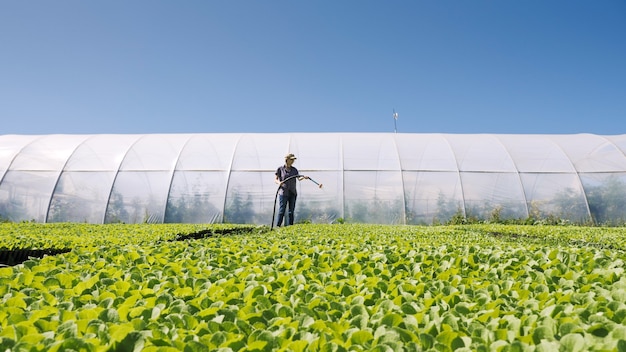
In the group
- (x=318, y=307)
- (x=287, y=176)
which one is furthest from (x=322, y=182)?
(x=318, y=307)

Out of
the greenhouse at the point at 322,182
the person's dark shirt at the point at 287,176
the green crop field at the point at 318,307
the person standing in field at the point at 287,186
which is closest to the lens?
the green crop field at the point at 318,307

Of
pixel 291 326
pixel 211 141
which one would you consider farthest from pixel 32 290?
pixel 211 141

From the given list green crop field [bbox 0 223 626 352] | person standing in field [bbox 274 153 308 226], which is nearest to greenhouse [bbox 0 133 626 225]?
person standing in field [bbox 274 153 308 226]

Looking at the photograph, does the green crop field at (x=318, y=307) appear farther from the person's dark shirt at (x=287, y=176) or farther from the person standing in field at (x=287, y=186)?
the person's dark shirt at (x=287, y=176)

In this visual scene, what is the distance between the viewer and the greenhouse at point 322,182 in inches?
629

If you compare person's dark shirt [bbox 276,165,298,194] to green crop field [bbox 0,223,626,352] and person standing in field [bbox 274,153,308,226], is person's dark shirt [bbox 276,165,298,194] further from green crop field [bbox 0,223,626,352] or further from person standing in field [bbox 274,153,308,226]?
green crop field [bbox 0,223,626,352]

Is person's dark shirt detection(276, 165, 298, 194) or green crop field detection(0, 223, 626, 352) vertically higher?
person's dark shirt detection(276, 165, 298, 194)

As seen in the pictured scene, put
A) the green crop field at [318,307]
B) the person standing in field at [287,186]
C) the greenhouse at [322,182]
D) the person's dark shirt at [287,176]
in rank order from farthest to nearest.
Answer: the greenhouse at [322,182] < the person's dark shirt at [287,176] < the person standing in field at [287,186] < the green crop field at [318,307]

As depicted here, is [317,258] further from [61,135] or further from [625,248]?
[61,135]

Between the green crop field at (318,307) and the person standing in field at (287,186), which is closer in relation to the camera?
the green crop field at (318,307)

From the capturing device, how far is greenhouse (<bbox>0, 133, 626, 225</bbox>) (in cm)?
1598

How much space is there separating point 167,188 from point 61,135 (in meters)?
7.33

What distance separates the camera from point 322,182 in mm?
16703

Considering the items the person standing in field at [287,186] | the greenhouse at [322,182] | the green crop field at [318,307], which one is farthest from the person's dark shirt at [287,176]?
the green crop field at [318,307]
